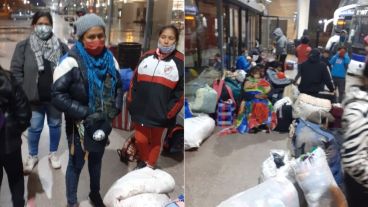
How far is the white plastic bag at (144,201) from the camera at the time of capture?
196cm

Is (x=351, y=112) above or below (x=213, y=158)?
above

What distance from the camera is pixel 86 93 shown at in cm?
181

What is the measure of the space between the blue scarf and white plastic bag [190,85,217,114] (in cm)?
132

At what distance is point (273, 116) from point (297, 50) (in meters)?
1.14

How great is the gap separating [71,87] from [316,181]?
154 cm

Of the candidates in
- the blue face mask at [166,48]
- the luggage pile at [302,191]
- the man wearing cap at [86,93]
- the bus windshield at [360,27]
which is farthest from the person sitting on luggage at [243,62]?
the man wearing cap at [86,93]

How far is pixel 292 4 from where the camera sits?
106 inches

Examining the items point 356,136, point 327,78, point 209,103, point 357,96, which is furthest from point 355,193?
point 209,103

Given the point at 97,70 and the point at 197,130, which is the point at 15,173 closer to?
the point at 97,70

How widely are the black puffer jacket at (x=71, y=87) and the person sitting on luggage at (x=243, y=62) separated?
2.53 meters

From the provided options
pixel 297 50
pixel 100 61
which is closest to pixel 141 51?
pixel 100 61

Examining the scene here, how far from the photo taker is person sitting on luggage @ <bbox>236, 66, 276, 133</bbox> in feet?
13.2

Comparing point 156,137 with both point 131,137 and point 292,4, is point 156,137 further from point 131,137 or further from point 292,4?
point 292,4

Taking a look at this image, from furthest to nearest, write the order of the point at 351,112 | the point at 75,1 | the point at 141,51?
the point at 141,51 → the point at 75,1 → the point at 351,112
